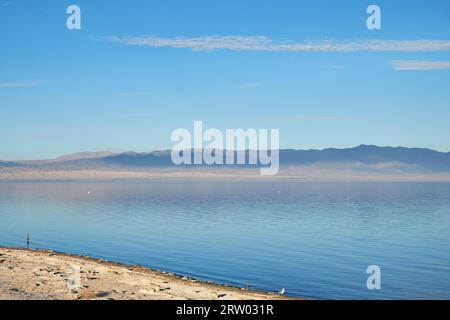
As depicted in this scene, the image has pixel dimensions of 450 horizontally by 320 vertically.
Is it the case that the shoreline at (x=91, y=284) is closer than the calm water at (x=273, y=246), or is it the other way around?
the shoreline at (x=91, y=284)

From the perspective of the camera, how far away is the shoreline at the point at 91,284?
25.1 m

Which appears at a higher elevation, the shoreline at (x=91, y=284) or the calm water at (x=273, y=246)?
the shoreline at (x=91, y=284)

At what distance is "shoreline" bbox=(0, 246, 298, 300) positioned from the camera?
988 inches

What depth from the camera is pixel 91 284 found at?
27953 millimetres

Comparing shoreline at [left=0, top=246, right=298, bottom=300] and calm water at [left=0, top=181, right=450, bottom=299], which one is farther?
calm water at [left=0, top=181, right=450, bottom=299]

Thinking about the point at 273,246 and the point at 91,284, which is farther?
the point at 273,246

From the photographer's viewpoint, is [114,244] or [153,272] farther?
[114,244]

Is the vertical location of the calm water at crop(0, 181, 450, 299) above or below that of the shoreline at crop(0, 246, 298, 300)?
below

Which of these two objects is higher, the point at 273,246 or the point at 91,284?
the point at 91,284

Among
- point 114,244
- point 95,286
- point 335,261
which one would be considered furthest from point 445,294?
point 114,244
